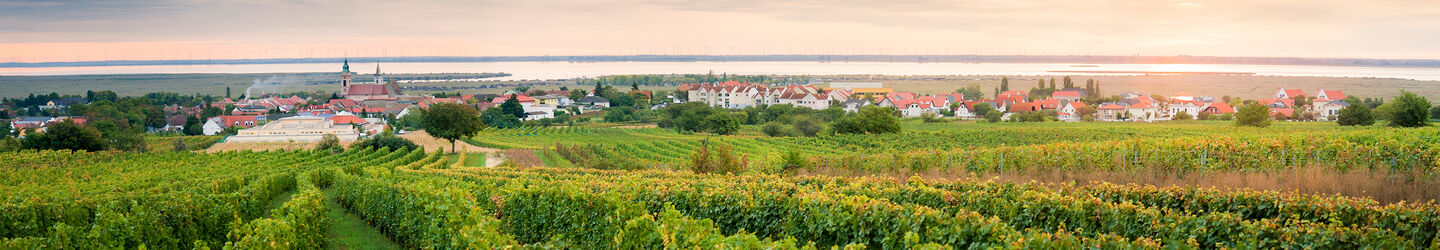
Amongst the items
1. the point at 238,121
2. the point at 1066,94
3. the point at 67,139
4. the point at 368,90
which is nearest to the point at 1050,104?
the point at 1066,94

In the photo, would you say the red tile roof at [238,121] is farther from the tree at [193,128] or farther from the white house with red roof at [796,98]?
the white house with red roof at [796,98]

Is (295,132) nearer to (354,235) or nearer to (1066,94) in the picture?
(354,235)

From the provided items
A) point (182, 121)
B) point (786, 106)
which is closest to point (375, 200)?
point (786, 106)

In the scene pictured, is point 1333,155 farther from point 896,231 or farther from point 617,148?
point 617,148

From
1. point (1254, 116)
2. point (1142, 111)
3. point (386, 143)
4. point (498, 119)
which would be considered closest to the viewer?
point (386, 143)

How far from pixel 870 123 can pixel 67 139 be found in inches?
1968

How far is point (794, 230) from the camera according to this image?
11.2m

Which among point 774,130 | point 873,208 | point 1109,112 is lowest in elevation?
point 774,130

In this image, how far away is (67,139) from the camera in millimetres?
54875

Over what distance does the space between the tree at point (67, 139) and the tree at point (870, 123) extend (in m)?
46.9

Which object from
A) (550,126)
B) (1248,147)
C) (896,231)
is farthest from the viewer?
(550,126)

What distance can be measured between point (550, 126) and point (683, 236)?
81240mm

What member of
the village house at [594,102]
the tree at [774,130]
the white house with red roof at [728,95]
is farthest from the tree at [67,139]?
the white house with red roof at [728,95]

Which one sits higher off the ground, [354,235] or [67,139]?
[354,235]
